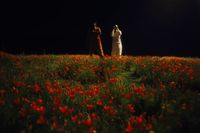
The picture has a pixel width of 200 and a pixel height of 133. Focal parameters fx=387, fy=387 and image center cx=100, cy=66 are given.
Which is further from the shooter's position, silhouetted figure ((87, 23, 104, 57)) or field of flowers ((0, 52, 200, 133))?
silhouetted figure ((87, 23, 104, 57))

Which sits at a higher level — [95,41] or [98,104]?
[95,41]

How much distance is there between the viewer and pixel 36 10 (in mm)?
33188

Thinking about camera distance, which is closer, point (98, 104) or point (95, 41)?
point (98, 104)

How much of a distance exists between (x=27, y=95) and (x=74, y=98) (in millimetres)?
911

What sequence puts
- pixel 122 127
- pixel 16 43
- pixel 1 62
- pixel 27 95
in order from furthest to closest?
pixel 16 43 → pixel 1 62 → pixel 27 95 → pixel 122 127

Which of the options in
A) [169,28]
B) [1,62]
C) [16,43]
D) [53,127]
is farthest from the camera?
[169,28]

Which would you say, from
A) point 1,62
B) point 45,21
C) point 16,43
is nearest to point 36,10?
point 45,21

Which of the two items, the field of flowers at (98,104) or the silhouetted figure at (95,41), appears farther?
the silhouetted figure at (95,41)

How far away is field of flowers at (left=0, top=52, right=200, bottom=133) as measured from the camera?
5676mm

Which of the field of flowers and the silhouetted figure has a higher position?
the silhouetted figure

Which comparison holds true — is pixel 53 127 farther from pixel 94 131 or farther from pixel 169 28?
pixel 169 28

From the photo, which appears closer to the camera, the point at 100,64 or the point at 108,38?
the point at 100,64

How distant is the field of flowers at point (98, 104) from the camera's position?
5.68 metres

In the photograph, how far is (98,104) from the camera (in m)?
7.12
